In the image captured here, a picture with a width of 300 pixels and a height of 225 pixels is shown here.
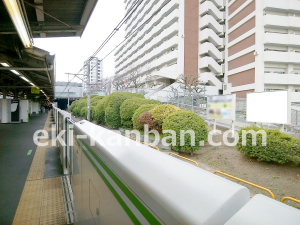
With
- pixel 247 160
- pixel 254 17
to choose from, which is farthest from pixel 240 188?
pixel 254 17

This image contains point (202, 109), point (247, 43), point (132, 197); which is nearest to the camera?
point (132, 197)

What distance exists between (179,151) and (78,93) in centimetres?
4431

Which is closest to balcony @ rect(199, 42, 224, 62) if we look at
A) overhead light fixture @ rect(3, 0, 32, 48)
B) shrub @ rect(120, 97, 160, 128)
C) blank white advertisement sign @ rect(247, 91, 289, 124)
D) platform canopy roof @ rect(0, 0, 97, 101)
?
shrub @ rect(120, 97, 160, 128)

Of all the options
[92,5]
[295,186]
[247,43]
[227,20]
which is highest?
[227,20]

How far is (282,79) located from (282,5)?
367 inches

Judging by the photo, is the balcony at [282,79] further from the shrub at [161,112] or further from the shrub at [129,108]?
the shrub at [161,112]

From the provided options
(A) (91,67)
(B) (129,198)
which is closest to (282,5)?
(B) (129,198)

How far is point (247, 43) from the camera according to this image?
2870cm

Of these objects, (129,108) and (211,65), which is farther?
(211,65)

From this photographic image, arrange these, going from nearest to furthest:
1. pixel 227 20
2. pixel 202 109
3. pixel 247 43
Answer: pixel 202 109 → pixel 247 43 → pixel 227 20

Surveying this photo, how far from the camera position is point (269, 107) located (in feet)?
22.9

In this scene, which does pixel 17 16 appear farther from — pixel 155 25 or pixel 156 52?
A: pixel 155 25

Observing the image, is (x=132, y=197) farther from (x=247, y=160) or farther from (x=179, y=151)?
(x=179, y=151)

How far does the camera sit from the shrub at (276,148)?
5422 millimetres
